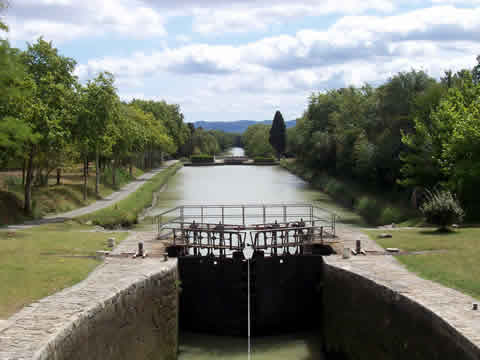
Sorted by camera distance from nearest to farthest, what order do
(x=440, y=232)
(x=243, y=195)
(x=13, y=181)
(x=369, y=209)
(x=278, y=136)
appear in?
(x=440, y=232), (x=369, y=209), (x=13, y=181), (x=243, y=195), (x=278, y=136)

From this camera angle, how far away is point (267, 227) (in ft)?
67.2

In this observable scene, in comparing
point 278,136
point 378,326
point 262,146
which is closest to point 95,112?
point 378,326

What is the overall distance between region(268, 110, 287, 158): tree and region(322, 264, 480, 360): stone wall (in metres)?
112

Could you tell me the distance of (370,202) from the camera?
122 ft

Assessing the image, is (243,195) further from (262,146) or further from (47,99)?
(262,146)

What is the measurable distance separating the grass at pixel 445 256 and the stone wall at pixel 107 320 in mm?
6888

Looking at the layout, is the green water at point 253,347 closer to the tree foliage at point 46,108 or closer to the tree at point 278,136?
the tree foliage at point 46,108

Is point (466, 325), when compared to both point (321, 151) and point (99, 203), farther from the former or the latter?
point (321, 151)

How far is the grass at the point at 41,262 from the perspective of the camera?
1323 cm

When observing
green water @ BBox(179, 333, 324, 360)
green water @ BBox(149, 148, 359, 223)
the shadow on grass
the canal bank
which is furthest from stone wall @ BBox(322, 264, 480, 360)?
green water @ BBox(149, 148, 359, 223)

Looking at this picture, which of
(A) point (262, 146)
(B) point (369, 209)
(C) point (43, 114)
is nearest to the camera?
(C) point (43, 114)

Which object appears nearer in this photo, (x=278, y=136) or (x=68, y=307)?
(x=68, y=307)

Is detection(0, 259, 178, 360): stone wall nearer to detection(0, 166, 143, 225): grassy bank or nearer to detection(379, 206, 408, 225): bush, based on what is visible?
detection(0, 166, 143, 225): grassy bank

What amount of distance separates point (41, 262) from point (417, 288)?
10.2 meters
